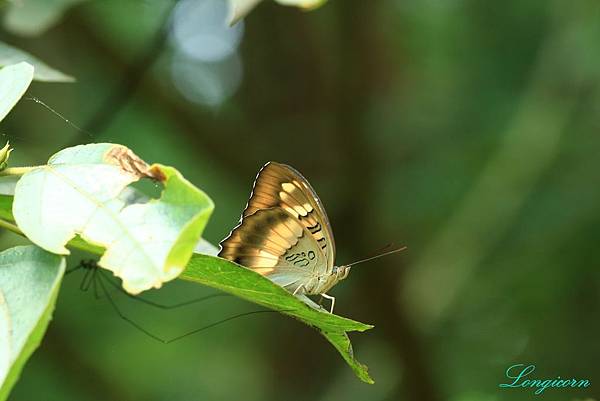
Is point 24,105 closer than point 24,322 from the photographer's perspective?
No

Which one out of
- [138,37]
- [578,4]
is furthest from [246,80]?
[578,4]

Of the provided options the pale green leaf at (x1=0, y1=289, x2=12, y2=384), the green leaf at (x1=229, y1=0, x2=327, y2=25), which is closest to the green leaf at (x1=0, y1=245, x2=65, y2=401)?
the pale green leaf at (x1=0, y1=289, x2=12, y2=384)

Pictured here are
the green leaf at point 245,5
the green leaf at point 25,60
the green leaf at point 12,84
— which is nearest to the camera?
the green leaf at point 12,84

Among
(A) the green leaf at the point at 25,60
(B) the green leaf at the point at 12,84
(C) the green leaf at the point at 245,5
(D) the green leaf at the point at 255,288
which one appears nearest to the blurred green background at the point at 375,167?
(A) the green leaf at the point at 25,60

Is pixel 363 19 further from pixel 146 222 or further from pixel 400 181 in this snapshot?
pixel 146 222

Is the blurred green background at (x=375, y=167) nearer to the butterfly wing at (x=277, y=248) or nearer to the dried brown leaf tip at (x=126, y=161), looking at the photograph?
the butterfly wing at (x=277, y=248)

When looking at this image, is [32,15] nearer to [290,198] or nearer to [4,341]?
[290,198]
